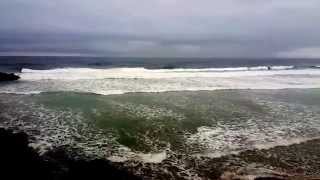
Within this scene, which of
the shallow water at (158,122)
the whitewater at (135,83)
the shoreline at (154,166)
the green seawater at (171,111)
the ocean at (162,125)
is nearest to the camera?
the shoreline at (154,166)

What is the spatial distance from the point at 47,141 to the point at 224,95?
1312 cm

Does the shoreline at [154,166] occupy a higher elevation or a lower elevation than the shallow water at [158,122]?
lower

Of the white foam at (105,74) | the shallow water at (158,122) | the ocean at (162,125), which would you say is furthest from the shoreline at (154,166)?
the white foam at (105,74)

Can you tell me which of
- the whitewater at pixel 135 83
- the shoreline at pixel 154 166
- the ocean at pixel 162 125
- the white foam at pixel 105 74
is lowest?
the shoreline at pixel 154 166

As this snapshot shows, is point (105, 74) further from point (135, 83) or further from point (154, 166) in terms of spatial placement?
point (154, 166)

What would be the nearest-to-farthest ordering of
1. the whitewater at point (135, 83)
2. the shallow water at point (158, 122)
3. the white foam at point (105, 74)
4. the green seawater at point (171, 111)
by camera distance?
the shallow water at point (158, 122), the green seawater at point (171, 111), the whitewater at point (135, 83), the white foam at point (105, 74)

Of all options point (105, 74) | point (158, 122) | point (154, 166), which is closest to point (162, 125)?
point (158, 122)

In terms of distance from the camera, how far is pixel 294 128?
12.2m

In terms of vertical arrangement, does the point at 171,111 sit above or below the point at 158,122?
above

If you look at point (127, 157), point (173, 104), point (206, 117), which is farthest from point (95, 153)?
point (173, 104)

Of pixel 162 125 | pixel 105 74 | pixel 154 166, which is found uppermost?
pixel 105 74

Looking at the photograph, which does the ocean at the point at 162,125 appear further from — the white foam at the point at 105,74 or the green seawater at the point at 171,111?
the white foam at the point at 105,74

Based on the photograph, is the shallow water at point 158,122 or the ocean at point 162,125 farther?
the shallow water at point 158,122

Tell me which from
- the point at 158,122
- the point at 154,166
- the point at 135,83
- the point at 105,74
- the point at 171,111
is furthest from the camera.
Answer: the point at 105,74
